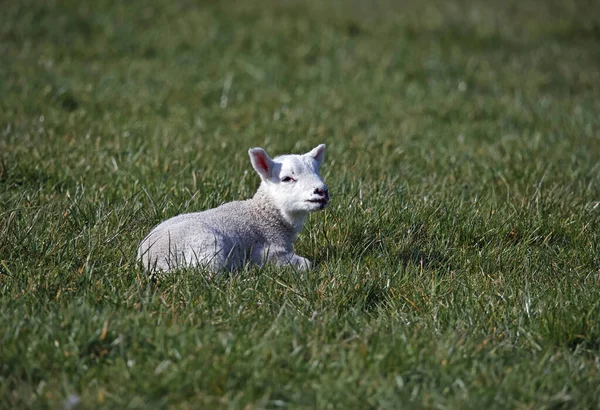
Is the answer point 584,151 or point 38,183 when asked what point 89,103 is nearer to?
point 38,183

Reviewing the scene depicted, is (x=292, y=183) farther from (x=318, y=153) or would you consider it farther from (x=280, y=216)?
(x=318, y=153)

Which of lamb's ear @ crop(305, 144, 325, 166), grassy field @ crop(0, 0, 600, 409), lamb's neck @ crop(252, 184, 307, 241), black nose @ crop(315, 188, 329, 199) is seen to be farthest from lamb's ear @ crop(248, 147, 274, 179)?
grassy field @ crop(0, 0, 600, 409)

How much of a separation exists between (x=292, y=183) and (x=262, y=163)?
250mm

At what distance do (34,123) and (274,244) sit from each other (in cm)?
370

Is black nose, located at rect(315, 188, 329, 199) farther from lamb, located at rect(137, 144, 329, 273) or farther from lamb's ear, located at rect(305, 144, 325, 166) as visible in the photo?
lamb's ear, located at rect(305, 144, 325, 166)

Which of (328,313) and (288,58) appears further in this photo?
(288,58)

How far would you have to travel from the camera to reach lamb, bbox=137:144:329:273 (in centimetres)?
471

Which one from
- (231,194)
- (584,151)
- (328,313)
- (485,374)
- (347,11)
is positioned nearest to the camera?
(485,374)

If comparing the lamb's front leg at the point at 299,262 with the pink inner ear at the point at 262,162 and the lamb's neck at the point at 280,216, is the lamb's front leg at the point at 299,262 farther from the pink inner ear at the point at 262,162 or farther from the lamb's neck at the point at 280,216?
the pink inner ear at the point at 262,162

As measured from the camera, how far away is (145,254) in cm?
481

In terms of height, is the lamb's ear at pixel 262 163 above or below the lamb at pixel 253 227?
above

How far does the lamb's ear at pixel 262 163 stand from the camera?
5.15m

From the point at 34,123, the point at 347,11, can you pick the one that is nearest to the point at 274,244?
the point at 34,123

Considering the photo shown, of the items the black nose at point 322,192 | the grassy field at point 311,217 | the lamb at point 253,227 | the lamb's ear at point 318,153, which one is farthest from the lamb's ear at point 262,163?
the grassy field at point 311,217
